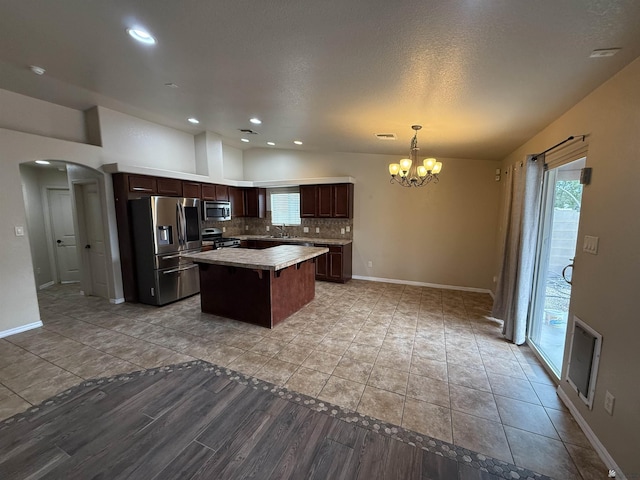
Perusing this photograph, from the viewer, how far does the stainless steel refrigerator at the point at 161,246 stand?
4094 millimetres

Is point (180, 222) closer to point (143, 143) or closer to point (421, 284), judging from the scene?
point (143, 143)

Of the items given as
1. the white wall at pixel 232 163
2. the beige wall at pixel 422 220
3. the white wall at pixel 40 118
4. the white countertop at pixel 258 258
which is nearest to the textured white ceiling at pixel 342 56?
the white wall at pixel 40 118

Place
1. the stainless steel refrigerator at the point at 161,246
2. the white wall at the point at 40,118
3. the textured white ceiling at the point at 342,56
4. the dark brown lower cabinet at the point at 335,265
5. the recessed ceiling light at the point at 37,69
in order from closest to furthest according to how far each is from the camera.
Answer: the textured white ceiling at the point at 342,56, the recessed ceiling light at the point at 37,69, the white wall at the point at 40,118, the stainless steel refrigerator at the point at 161,246, the dark brown lower cabinet at the point at 335,265

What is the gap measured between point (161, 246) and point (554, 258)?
5356mm

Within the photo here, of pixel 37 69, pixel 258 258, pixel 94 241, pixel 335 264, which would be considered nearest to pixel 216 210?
pixel 94 241

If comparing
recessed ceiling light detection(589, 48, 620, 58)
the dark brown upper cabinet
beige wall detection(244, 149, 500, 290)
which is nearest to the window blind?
the dark brown upper cabinet

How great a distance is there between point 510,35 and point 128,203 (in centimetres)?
500

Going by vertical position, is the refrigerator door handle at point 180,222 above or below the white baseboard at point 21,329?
above

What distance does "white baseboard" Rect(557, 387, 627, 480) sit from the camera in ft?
5.12

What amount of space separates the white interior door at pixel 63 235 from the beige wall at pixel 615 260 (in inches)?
319

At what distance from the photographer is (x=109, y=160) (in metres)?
4.18

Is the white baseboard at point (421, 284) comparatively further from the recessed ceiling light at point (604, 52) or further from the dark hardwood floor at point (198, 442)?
the recessed ceiling light at point (604, 52)

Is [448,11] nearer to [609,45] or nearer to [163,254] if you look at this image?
[609,45]

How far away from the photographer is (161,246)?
4.17m
